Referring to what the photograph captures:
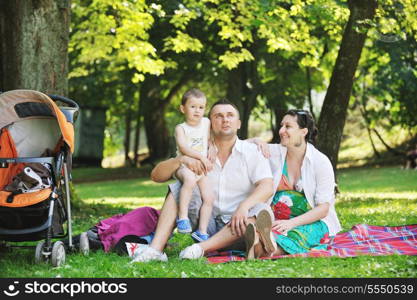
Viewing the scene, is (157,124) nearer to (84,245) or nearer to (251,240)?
(84,245)

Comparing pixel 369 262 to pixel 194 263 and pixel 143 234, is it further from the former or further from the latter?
pixel 143 234

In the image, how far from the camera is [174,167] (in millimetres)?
6133

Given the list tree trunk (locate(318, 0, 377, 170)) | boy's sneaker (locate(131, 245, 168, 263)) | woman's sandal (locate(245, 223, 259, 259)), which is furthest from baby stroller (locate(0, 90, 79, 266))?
tree trunk (locate(318, 0, 377, 170))

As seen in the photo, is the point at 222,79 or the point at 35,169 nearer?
the point at 35,169

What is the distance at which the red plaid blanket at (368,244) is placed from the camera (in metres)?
5.98

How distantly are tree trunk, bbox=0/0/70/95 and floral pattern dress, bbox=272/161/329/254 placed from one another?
167 inches

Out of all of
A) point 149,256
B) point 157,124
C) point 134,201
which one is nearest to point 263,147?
point 149,256

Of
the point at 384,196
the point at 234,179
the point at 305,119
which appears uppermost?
→ the point at 305,119

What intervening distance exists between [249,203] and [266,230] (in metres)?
0.35

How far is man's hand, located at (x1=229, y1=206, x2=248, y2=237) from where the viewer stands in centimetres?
585

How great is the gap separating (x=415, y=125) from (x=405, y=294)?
21353 mm

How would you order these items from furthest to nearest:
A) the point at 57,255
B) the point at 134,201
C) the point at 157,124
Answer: the point at 157,124
the point at 134,201
the point at 57,255

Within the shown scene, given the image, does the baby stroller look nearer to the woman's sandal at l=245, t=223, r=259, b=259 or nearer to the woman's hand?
the woman's sandal at l=245, t=223, r=259, b=259

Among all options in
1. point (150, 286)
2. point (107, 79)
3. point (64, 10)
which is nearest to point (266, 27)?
point (64, 10)
